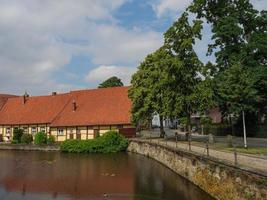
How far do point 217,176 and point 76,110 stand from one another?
39564mm

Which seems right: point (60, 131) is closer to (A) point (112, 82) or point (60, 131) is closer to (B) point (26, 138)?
(B) point (26, 138)

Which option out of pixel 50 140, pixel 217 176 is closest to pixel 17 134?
pixel 50 140

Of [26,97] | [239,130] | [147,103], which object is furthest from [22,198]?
[26,97]

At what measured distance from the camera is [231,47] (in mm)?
41438

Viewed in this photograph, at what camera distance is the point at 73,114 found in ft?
183

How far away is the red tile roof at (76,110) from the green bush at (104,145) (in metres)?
3.93

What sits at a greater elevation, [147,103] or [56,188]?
[147,103]

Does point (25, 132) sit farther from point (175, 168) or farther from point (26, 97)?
point (175, 168)

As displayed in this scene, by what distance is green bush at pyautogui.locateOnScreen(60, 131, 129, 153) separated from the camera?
4641 cm

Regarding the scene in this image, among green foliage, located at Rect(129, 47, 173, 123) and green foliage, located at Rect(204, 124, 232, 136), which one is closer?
green foliage, located at Rect(129, 47, 173, 123)

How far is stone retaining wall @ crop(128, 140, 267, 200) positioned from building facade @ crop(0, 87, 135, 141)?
21.1m

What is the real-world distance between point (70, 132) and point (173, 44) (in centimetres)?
2302

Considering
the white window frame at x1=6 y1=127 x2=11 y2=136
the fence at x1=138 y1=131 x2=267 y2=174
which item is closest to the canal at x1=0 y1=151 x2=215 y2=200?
the fence at x1=138 y1=131 x2=267 y2=174

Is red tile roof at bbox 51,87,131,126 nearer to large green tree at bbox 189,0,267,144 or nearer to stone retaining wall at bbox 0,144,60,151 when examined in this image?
stone retaining wall at bbox 0,144,60,151
